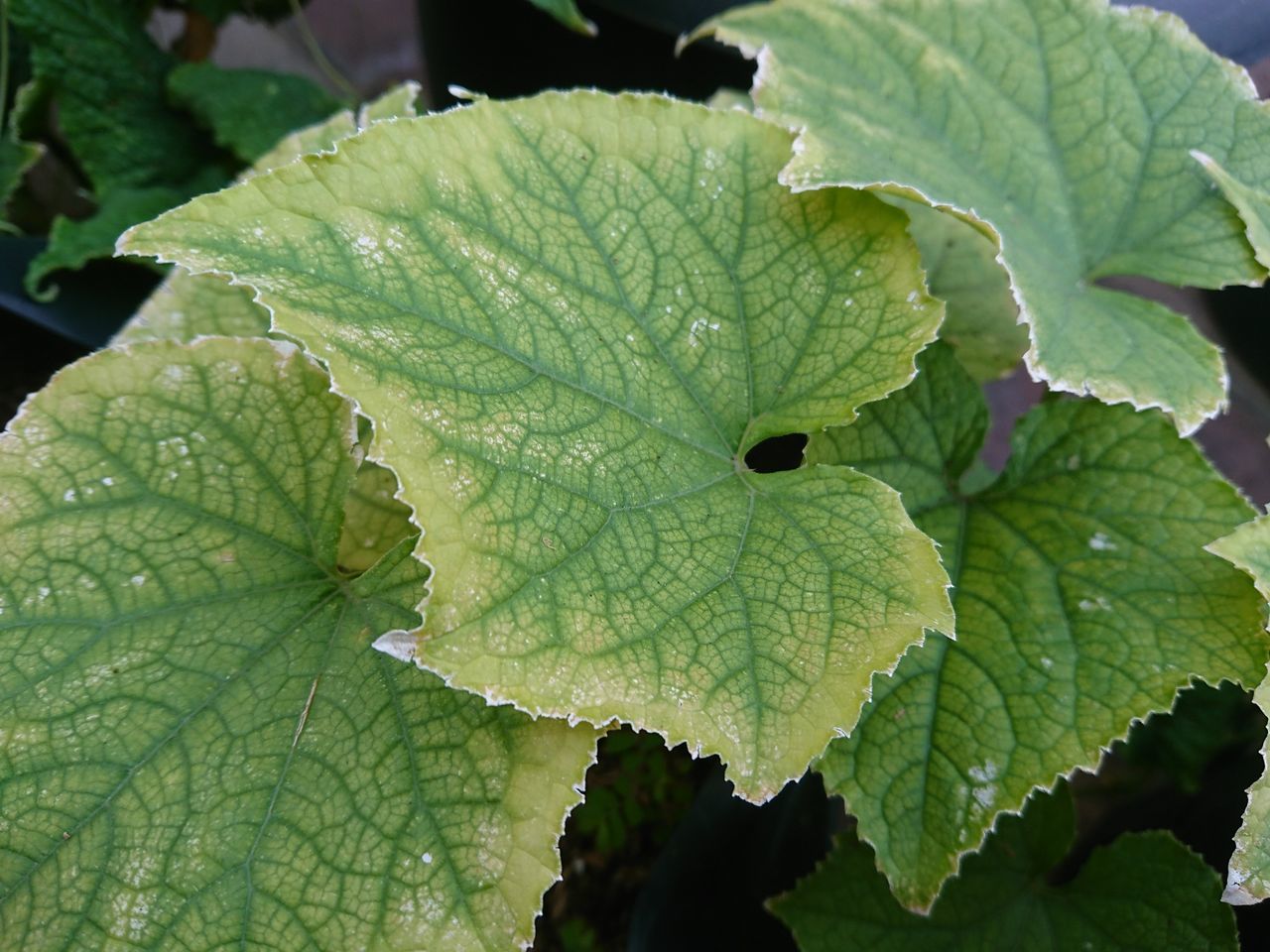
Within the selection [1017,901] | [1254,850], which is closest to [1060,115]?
[1254,850]

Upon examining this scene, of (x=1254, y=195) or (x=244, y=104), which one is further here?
(x=244, y=104)

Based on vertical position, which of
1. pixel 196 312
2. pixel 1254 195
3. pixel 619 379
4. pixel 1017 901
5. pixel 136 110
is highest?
pixel 1254 195

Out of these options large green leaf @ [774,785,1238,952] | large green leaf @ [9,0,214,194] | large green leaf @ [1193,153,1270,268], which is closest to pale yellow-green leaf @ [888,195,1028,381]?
large green leaf @ [1193,153,1270,268]

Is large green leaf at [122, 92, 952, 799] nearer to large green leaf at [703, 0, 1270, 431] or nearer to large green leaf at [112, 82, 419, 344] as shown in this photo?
large green leaf at [703, 0, 1270, 431]

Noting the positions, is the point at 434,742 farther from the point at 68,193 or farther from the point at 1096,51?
the point at 68,193

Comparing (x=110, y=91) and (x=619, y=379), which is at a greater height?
(x=619, y=379)

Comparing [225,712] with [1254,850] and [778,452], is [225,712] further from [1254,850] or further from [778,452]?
[1254,850]
